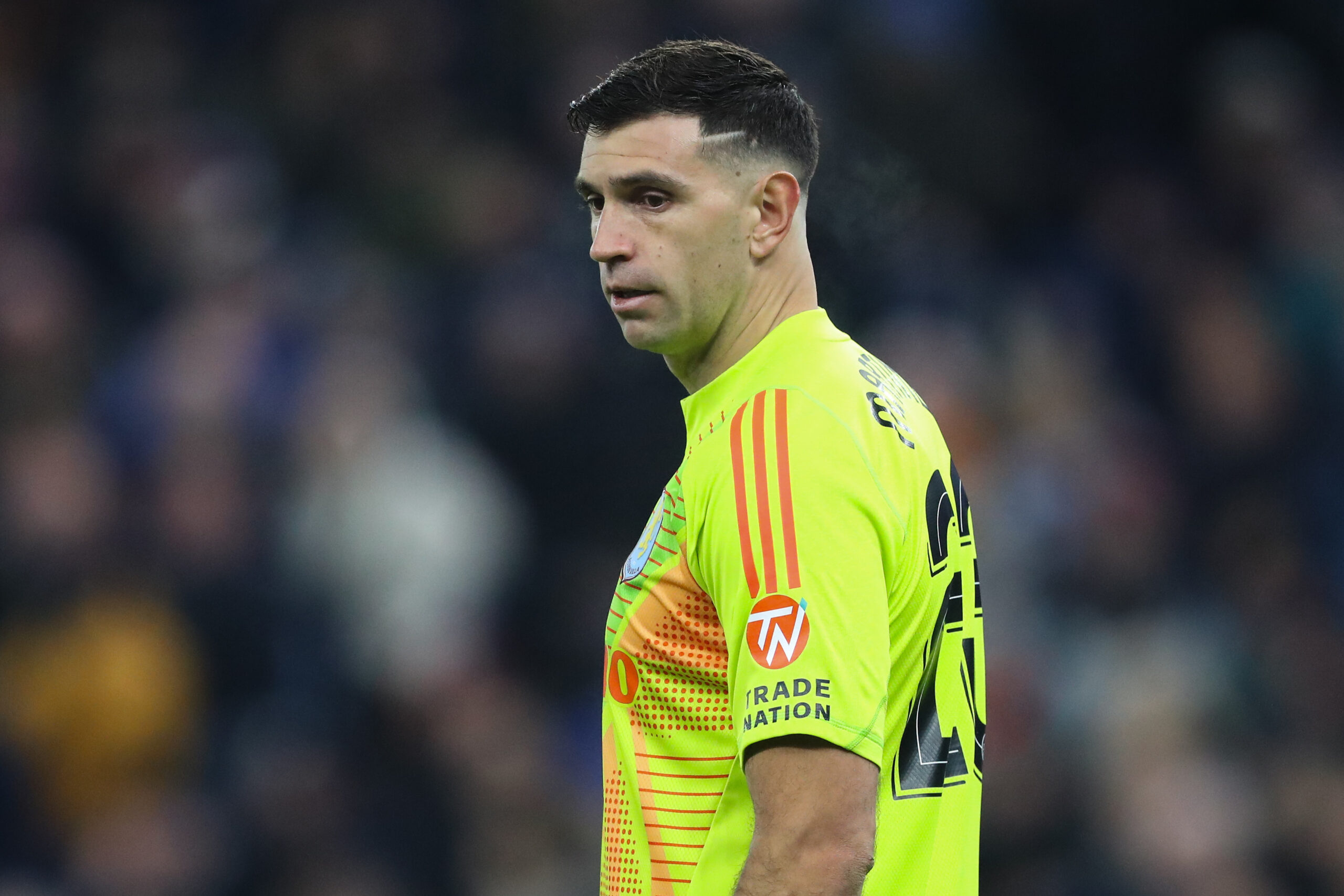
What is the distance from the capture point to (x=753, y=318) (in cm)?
279

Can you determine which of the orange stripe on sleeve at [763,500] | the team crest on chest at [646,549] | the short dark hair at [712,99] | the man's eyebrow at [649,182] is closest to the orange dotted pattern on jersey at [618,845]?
the team crest on chest at [646,549]

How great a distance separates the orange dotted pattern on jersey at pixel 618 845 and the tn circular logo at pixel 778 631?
479 mm

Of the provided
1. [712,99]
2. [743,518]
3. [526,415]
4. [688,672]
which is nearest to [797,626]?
[743,518]

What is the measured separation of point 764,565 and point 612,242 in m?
0.69

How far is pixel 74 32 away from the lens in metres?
8.74

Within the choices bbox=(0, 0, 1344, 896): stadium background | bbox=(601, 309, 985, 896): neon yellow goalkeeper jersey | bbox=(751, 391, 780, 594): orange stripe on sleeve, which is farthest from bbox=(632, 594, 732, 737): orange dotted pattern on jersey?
bbox=(0, 0, 1344, 896): stadium background

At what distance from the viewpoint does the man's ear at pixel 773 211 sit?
280cm

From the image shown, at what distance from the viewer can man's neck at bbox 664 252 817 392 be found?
2791mm

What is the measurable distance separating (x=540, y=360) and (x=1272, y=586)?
3570 millimetres

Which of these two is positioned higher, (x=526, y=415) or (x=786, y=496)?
(x=526, y=415)

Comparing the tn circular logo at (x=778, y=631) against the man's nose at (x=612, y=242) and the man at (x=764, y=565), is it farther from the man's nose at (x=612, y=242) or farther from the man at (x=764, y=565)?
the man's nose at (x=612, y=242)

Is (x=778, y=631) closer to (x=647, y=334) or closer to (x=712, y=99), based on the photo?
(x=647, y=334)

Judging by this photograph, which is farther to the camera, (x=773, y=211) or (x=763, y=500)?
(x=773, y=211)

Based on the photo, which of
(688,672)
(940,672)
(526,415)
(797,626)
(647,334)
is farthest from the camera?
(526,415)
